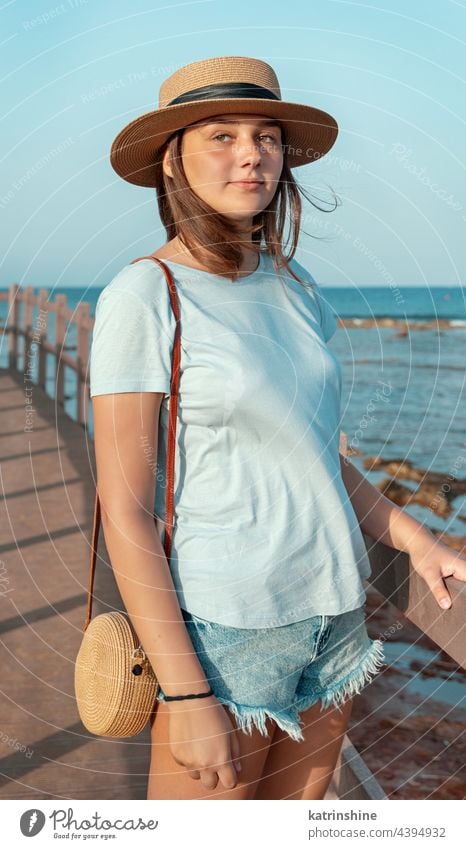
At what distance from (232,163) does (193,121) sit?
103 millimetres

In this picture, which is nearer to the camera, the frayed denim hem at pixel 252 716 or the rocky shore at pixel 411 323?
the frayed denim hem at pixel 252 716

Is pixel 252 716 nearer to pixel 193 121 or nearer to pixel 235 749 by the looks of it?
pixel 235 749

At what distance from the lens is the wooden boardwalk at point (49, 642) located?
2.84 metres

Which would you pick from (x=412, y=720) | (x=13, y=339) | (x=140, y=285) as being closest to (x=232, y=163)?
(x=140, y=285)

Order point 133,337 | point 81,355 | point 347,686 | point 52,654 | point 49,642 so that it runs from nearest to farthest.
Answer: point 133,337, point 347,686, point 52,654, point 49,642, point 81,355

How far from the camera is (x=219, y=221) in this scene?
1512 millimetres

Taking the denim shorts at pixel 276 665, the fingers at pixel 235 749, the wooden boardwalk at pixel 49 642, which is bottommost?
the wooden boardwalk at pixel 49 642

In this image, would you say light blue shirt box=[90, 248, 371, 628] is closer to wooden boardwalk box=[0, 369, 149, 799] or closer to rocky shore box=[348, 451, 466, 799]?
wooden boardwalk box=[0, 369, 149, 799]

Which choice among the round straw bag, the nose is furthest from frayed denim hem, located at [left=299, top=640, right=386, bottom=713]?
the nose

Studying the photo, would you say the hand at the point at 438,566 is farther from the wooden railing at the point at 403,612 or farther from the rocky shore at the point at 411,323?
the rocky shore at the point at 411,323

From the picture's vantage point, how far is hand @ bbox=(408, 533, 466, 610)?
150cm

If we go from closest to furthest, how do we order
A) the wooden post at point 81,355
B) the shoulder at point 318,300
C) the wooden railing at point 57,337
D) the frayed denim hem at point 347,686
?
the frayed denim hem at point 347,686
the shoulder at point 318,300
the wooden railing at point 57,337
the wooden post at point 81,355

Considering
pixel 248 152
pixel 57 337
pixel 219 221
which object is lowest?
pixel 57 337

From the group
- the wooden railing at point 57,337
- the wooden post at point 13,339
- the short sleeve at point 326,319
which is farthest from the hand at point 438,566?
the wooden post at point 13,339
